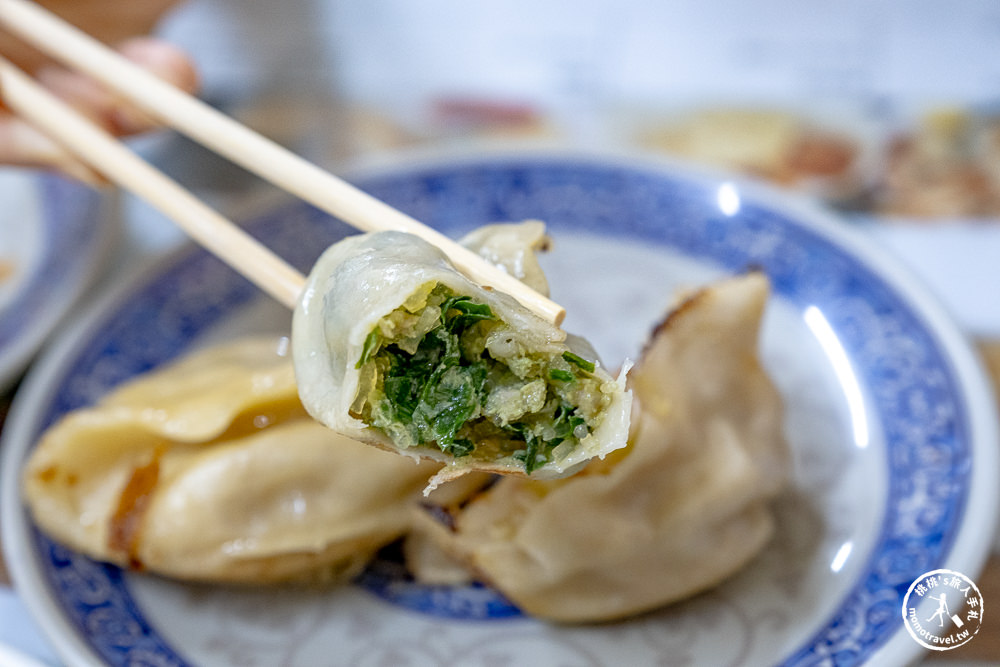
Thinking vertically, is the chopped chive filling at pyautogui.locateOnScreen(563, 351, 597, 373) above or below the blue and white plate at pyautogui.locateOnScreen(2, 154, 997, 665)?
above

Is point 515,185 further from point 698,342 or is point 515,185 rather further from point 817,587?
point 817,587

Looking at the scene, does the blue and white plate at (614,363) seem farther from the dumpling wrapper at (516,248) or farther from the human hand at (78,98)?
the dumpling wrapper at (516,248)

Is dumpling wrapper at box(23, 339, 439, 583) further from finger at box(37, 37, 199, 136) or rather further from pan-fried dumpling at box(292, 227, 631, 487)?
finger at box(37, 37, 199, 136)

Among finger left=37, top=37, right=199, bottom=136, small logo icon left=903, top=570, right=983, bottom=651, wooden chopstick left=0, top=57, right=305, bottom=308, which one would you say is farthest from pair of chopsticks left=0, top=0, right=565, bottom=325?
small logo icon left=903, top=570, right=983, bottom=651

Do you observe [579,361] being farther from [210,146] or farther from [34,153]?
[34,153]

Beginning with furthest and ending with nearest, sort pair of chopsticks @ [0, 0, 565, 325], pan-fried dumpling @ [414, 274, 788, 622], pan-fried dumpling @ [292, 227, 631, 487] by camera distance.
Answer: pan-fried dumpling @ [414, 274, 788, 622] < pair of chopsticks @ [0, 0, 565, 325] < pan-fried dumpling @ [292, 227, 631, 487]

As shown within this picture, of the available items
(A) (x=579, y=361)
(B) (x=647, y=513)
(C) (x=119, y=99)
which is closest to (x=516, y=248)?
(A) (x=579, y=361)

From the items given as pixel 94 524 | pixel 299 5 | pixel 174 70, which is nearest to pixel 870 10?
pixel 299 5
